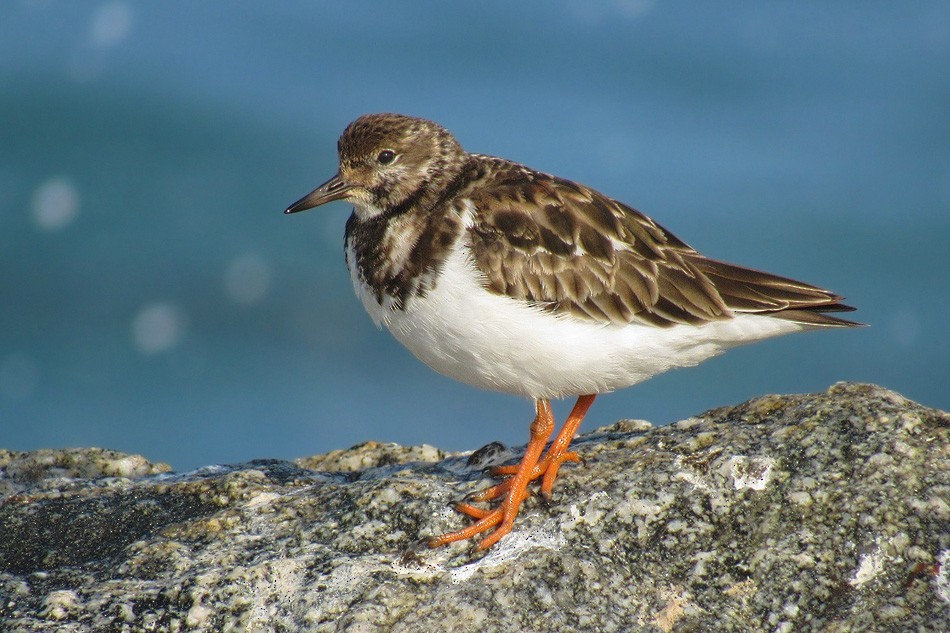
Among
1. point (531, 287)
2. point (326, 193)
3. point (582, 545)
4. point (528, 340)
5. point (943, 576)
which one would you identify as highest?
point (326, 193)

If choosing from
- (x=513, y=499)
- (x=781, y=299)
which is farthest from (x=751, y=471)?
(x=781, y=299)

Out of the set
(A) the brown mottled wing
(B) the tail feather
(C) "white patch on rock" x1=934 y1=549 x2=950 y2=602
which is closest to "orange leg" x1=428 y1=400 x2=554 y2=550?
(A) the brown mottled wing

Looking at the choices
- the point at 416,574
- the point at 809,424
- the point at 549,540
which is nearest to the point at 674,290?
the point at 809,424

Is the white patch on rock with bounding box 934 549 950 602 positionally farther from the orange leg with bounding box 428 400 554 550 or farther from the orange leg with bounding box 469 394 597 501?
the orange leg with bounding box 428 400 554 550

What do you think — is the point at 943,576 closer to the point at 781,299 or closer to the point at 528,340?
the point at 781,299

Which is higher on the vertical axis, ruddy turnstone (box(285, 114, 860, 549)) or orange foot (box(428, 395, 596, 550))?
ruddy turnstone (box(285, 114, 860, 549))

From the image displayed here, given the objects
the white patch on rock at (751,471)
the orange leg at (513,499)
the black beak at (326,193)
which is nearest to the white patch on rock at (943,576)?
the white patch on rock at (751,471)

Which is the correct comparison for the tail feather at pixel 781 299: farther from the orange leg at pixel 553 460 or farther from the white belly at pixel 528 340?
the orange leg at pixel 553 460
